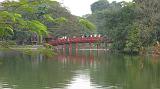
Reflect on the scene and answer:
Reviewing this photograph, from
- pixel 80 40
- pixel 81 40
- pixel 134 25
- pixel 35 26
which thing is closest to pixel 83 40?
pixel 81 40

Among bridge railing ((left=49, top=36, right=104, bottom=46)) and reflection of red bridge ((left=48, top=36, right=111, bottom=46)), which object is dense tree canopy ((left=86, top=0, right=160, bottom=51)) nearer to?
reflection of red bridge ((left=48, top=36, right=111, bottom=46))

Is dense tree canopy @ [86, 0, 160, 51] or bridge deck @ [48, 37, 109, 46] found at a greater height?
dense tree canopy @ [86, 0, 160, 51]

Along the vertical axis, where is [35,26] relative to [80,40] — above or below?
above

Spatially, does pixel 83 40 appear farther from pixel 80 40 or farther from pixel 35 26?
pixel 35 26

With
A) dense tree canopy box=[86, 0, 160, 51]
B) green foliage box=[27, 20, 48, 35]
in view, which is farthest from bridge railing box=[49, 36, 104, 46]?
green foliage box=[27, 20, 48, 35]

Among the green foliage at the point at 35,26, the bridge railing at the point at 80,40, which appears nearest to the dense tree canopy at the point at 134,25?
the bridge railing at the point at 80,40

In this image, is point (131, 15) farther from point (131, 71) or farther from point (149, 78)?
point (149, 78)

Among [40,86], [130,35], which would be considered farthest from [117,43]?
[40,86]

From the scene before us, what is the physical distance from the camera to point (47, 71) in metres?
20.7

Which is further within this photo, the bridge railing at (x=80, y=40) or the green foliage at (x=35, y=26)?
the bridge railing at (x=80, y=40)

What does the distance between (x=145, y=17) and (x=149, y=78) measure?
18.9 meters

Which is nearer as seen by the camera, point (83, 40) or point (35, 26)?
point (35, 26)

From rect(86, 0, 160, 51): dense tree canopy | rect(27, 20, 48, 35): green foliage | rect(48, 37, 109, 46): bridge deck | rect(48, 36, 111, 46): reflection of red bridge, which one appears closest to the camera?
rect(27, 20, 48, 35): green foliage

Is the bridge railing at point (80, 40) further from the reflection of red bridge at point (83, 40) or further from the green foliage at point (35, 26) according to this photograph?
the green foliage at point (35, 26)
